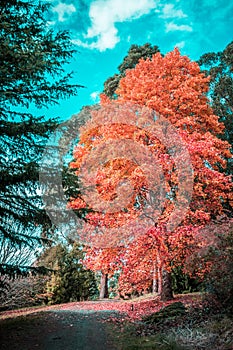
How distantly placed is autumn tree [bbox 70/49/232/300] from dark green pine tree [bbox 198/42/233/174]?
7042 mm

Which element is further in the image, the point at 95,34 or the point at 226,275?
the point at 95,34

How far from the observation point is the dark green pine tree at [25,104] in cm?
682

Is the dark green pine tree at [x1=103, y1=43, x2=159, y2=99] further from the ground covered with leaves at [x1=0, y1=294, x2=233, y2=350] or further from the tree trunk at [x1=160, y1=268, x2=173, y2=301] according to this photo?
the ground covered with leaves at [x1=0, y1=294, x2=233, y2=350]

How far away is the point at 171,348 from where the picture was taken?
4586 mm

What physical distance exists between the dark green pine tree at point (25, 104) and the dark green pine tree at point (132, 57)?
11.1m

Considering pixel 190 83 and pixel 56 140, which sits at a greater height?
pixel 190 83

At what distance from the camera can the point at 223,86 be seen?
19.3m

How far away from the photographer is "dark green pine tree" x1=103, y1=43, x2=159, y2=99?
18.5m

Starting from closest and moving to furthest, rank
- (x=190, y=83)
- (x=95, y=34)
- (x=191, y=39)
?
(x=190, y=83), (x=95, y=34), (x=191, y=39)

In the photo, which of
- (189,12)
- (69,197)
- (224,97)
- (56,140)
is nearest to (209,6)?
(189,12)

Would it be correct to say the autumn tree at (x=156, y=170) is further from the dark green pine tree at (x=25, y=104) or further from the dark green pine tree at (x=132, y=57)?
the dark green pine tree at (x=132, y=57)

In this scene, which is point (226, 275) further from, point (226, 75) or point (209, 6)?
point (226, 75)

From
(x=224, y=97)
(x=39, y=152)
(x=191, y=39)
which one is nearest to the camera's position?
(x=39, y=152)

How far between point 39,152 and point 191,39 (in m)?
12.6
